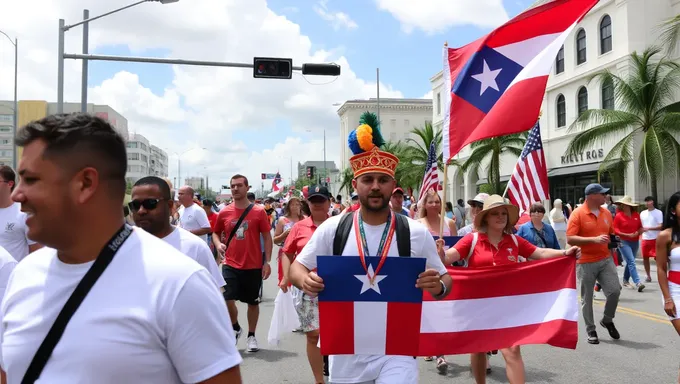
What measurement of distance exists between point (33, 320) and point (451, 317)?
4.12 metres

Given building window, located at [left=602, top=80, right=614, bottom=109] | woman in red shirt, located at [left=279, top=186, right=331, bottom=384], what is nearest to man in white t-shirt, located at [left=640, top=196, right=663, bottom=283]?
woman in red shirt, located at [left=279, top=186, right=331, bottom=384]

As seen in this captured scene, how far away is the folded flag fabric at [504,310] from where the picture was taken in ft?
17.1

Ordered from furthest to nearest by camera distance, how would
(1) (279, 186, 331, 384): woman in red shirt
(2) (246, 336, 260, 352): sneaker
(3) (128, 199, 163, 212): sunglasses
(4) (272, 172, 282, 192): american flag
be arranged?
(4) (272, 172, 282, 192): american flag → (2) (246, 336, 260, 352): sneaker → (1) (279, 186, 331, 384): woman in red shirt → (3) (128, 199, 163, 212): sunglasses

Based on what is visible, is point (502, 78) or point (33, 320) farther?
point (502, 78)

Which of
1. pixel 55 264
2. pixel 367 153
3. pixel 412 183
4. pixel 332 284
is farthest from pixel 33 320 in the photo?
pixel 412 183

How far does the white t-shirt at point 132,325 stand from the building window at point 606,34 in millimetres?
33961

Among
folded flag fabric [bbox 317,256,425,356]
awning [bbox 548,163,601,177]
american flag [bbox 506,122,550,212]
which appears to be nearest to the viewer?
folded flag fabric [bbox 317,256,425,356]

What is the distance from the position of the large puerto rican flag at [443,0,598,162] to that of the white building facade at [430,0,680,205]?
22740 mm

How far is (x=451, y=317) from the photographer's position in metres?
5.30

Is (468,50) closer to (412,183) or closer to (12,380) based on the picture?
(12,380)

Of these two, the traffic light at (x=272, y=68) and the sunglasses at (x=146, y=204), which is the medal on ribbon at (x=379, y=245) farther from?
the traffic light at (x=272, y=68)

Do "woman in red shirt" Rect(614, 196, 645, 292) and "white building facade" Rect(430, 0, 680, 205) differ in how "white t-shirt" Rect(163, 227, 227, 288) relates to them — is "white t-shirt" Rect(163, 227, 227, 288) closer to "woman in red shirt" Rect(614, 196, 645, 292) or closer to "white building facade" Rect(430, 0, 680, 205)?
"woman in red shirt" Rect(614, 196, 645, 292)

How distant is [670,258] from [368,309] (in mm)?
3354

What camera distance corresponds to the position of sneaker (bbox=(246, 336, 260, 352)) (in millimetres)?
7648
